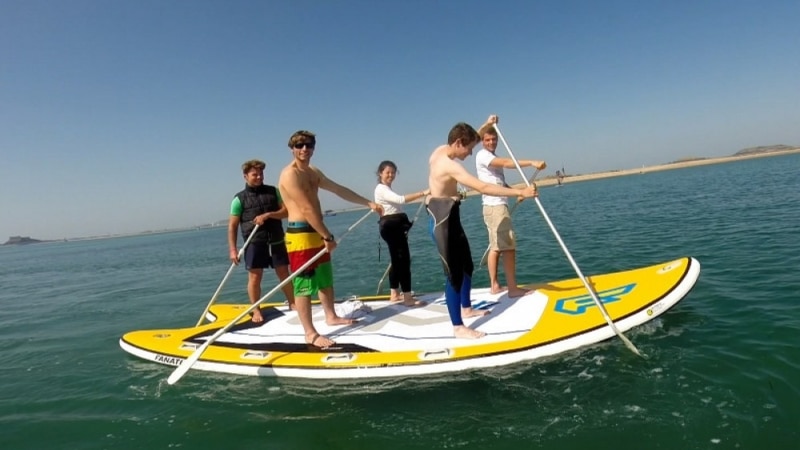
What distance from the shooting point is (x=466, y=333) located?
5.32 metres

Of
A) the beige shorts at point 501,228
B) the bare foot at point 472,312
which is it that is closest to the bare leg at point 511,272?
the beige shorts at point 501,228

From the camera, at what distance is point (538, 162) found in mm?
6547

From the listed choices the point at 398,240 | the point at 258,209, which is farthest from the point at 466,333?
the point at 258,209

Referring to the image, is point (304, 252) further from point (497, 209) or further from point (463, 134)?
point (497, 209)

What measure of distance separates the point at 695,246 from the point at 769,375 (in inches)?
332

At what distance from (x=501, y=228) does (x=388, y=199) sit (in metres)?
1.89

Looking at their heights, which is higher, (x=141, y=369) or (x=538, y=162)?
(x=538, y=162)

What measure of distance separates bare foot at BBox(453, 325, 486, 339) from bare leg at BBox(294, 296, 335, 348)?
5.55ft

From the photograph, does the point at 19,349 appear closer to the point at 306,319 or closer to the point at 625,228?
the point at 306,319

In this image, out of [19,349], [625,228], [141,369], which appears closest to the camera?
[141,369]

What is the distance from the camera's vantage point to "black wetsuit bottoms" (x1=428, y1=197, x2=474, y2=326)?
5.27 m

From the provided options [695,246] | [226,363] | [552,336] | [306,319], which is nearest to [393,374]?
[306,319]

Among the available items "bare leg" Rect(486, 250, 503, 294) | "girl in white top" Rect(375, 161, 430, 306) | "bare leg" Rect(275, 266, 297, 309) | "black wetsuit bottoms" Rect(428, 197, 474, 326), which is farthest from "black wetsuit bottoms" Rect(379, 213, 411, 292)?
"bare leg" Rect(275, 266, 297, 309)

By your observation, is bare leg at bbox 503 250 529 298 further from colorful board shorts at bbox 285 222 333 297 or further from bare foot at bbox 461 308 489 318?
colorful board shorts at bbox 285 222 333 297
